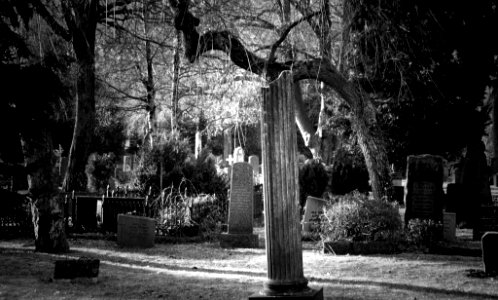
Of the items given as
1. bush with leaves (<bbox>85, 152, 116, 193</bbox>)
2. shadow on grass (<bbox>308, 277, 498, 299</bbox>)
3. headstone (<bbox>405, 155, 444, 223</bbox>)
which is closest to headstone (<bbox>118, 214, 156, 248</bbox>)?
shadow on grass (<bbox>308, 277, 498, 299</bbox>)

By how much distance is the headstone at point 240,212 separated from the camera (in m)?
14.9

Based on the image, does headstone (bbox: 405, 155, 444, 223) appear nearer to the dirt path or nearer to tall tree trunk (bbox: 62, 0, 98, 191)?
the dirt path

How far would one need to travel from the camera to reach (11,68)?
7.87 metres

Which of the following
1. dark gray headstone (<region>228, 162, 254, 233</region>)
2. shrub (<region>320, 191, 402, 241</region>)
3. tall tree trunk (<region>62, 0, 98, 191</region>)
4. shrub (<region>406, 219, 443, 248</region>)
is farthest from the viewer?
tall tree trunk (<region>62, 0, 98, 191</region>)

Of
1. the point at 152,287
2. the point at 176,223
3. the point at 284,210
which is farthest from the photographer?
the point at 176,223

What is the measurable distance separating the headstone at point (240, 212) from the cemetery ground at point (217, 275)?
0.59 meters

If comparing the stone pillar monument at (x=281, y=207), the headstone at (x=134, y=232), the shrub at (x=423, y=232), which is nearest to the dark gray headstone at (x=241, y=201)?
the headstone at (x=134, y=232)

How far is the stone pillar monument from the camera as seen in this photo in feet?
21.3

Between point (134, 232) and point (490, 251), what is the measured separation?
7.95 m

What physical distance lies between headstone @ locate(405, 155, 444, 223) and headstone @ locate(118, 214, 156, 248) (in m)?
6.32

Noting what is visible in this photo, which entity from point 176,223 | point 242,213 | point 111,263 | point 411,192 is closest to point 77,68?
point 176,223

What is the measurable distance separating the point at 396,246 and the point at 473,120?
843 cm

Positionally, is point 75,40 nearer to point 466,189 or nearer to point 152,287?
point 152,287

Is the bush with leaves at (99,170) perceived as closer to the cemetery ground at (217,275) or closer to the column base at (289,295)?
the cemetery ground at (217,275)
